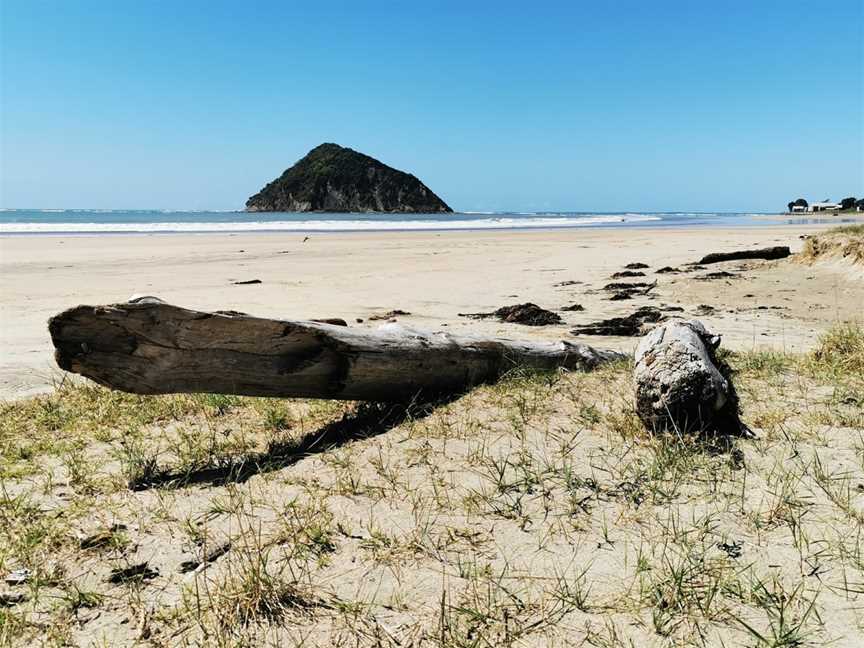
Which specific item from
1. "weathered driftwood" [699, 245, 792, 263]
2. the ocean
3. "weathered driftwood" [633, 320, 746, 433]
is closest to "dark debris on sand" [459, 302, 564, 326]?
"weathered driftwood" [633, 320, 746, 433]

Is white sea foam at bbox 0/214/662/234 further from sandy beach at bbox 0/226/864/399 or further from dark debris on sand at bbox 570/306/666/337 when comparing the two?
dark debris on sand at bbox 570/306/666/337

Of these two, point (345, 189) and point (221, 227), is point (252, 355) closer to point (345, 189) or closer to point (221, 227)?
point (221, 227)

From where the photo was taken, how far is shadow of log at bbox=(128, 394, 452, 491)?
127 inches

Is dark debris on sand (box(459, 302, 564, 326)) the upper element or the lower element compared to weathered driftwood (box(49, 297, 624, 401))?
lower

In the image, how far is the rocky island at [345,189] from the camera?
336 ft

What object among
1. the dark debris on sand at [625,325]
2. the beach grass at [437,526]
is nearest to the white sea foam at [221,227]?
the dark debris on sand at [625,325]

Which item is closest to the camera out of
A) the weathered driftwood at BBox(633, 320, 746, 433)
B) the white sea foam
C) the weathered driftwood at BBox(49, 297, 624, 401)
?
the weathered driftwood at BBox(49, 297, 624, 401)

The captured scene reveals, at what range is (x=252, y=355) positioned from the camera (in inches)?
147

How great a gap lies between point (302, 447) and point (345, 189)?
103 metres

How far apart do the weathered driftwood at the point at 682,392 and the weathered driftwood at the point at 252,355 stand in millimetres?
1412

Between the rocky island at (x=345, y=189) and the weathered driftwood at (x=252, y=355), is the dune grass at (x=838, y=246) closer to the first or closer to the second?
the weathered driftwood at (x=252, y=355)

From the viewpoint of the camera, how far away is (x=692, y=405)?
3.56 meters

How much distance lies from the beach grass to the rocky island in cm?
10148

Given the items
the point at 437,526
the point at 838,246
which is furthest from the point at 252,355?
the point at 838,246
